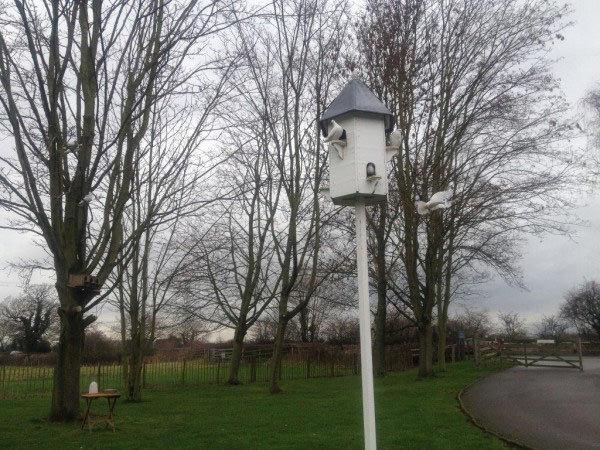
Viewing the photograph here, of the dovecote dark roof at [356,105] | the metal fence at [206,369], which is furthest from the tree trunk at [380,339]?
the dovecote dark roof at [356,105]

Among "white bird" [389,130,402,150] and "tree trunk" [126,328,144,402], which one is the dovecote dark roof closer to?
"white bird" [389,130,402,150]

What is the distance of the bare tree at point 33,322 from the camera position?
48.7 m

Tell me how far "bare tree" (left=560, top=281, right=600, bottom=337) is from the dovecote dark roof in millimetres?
65729

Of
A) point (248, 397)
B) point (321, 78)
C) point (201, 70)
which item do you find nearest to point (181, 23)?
point (201, 70)

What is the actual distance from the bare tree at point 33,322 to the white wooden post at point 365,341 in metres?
45.0

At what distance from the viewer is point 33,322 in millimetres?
50969

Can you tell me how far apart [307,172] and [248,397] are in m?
6.42

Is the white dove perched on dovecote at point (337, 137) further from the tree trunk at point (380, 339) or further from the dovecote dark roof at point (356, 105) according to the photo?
the tree trunk at point (380, 339)

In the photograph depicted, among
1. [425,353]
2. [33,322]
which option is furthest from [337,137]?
[33,322]

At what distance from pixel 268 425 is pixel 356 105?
21.2 ft

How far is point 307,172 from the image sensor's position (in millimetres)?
16469

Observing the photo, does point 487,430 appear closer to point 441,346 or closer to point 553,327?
point 441,346

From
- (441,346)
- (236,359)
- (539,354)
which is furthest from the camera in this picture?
(441,346)

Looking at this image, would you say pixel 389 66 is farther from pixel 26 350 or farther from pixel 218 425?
pixel 26 350
